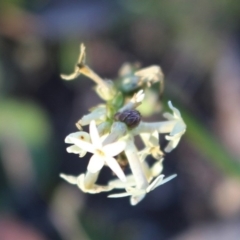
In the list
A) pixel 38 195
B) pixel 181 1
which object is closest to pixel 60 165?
pixel 38 195

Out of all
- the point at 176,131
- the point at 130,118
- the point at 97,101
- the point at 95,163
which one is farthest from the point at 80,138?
the point at 97,101

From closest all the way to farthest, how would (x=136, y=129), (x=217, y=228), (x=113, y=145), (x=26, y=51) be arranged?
(x=113, y=145), (x=136, y=129), (x=217, y=228), (x=26, y=51)

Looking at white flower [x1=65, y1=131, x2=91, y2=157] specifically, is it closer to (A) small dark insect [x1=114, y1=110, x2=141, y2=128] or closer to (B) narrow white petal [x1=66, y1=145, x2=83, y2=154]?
(B) narrow white petal [x1=66, y1=145, x2=83, y2=154]

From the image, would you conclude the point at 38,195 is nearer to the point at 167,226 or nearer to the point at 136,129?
the point at 167,226

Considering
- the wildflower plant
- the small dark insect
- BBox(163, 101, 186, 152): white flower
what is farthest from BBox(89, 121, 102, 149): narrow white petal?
BBox(163, 101, 186, 152): white flower

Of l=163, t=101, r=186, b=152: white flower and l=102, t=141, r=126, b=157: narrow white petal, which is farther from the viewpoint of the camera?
l=163, t=101, r=186, b=152: white flower

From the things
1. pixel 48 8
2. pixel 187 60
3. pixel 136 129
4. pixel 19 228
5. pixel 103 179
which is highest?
pixel 136 129

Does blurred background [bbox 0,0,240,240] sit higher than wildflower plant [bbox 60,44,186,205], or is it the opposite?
wildflower plant [bbox 60,44,186,205]
